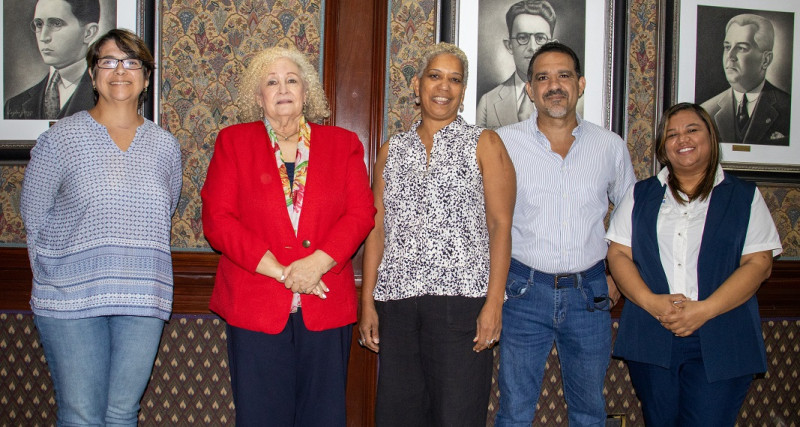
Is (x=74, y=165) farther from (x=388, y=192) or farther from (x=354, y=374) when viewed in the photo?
(x=354, y=374)

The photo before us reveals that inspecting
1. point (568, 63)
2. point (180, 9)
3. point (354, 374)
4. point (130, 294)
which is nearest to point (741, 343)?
point (568, 63)

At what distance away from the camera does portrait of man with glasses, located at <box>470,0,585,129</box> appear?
2.98m

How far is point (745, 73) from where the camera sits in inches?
124

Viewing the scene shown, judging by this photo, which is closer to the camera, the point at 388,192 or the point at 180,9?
the point at 388,192

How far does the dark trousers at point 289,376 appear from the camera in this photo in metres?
2.08

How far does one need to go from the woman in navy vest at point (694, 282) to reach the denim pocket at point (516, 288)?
38 centimetres

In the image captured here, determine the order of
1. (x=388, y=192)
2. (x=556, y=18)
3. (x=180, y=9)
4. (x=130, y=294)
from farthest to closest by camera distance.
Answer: (x=556, y=18)
(x=180, y=9)
(x=388, y=192)
(x=130, y=294)

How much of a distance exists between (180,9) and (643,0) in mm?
2318

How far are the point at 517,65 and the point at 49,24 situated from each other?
2256 mm

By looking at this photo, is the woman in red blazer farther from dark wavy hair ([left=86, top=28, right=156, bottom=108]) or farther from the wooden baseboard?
the wooden baseboard

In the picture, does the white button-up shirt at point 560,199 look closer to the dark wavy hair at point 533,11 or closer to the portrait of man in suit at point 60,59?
the dark wavy hair at point 533,11

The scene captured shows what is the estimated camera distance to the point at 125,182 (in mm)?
2197

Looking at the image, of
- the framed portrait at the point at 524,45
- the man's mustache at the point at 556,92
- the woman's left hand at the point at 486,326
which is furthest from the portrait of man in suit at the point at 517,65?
the woman's left hand at the point at 486,326

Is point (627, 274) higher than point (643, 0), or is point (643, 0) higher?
point (643, 0)
